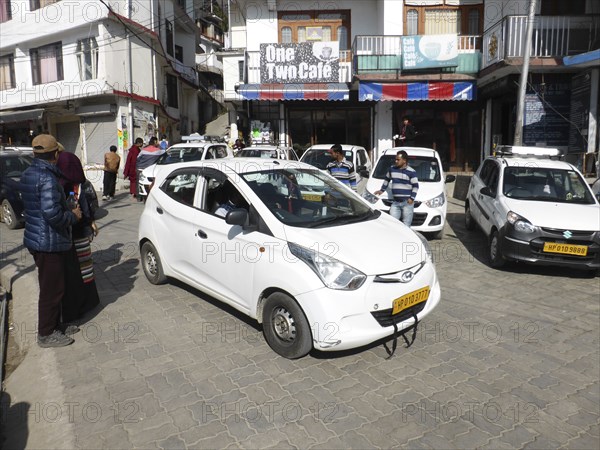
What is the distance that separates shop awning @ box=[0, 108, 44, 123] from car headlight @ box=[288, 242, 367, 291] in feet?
65.4

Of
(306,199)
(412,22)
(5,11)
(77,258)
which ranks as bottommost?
(77,258)

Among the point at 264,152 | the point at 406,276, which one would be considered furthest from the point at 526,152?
the point at 264,152

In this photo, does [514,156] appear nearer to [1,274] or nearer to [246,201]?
[246,201]

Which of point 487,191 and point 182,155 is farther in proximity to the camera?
point 182,155

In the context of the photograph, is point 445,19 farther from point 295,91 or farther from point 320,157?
point 320,157

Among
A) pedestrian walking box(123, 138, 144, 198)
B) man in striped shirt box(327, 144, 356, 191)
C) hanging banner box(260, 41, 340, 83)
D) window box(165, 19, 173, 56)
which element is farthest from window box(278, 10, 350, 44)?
man in striped shirt box(327, 144, 356, 191)

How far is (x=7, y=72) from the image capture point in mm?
22188

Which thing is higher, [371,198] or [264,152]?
[264,152]

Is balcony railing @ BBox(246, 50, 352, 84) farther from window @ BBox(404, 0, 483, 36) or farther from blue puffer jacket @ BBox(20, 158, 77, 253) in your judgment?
blue puffer jacket @ BBox(20, 158, 77, 253)

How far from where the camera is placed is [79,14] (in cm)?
1828

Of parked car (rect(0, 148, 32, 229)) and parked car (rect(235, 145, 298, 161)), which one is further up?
parked car (rect(235, 145, 298, 161))

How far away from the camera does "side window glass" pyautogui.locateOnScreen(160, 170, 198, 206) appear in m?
5.10

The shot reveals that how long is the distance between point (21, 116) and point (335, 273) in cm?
2130

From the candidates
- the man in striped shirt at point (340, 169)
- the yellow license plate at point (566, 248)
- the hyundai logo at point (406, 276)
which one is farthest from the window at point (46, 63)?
the hyundai logo at point (406, 276)
